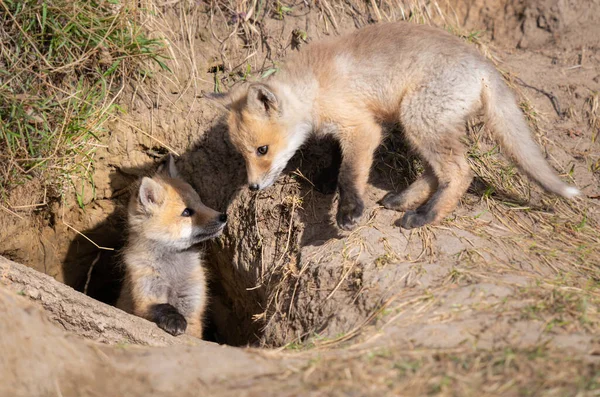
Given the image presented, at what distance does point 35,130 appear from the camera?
4.84 m

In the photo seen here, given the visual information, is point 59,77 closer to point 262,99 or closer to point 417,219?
point 262,99

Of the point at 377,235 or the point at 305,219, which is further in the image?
the point at 305,219

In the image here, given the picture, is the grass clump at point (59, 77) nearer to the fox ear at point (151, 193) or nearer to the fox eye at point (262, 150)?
the fox ear at point (151, 193)

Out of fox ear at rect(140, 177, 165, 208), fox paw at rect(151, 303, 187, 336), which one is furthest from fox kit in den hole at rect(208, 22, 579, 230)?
fox paw at rect(151, 303, 187, 336)

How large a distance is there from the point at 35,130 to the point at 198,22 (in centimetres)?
184

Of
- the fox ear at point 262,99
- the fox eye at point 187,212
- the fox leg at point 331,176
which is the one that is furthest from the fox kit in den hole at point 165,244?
the fox ear at point 262,99

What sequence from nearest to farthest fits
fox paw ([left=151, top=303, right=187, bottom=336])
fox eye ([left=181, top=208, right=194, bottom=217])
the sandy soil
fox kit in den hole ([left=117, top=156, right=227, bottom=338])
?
1. the sandy soil
2. fox paw ([left=151, top=303, right=187, bottom=336])
3. fox kit in den hole ([left=117, top=156, right=227, bottom=338])
4. fox eye ([left=181, top=208, right=194, bottom=217])

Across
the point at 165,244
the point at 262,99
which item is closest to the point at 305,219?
the point at 262,99

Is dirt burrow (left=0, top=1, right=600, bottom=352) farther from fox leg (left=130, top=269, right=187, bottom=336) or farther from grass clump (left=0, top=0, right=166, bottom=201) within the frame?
fox leg (left=130, top=269, right=187, bottom=336)

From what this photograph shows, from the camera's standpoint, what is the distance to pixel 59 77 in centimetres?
505

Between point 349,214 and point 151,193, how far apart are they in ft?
5.79

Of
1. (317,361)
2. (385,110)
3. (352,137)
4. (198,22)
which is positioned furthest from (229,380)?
(198,22)

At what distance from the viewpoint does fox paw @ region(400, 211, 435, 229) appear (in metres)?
4.21

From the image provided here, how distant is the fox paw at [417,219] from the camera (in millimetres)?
4207
